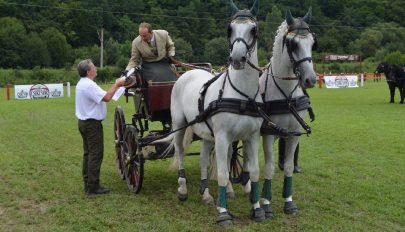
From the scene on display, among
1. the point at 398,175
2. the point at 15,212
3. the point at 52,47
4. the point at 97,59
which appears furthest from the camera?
the point at 52,47

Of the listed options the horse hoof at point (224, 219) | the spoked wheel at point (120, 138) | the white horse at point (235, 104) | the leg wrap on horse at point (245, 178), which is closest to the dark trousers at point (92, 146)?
the spoked wheel at point (120, 138)

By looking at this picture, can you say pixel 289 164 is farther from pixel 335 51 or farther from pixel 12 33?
pixel 335 51

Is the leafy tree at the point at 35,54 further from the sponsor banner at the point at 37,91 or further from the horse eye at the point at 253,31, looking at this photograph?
the horse eye at the point at 253,31

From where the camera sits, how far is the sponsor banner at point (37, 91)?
A: 2933 cm

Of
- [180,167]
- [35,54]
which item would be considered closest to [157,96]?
[180,167]

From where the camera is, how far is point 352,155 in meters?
10.4

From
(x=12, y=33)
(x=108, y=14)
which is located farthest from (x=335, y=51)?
(x=12, y=33)

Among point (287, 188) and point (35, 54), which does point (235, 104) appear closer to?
point (287, 188)

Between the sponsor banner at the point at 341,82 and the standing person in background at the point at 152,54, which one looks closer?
the standing person in background at the point at 152,54

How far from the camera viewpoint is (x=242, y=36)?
518 cm

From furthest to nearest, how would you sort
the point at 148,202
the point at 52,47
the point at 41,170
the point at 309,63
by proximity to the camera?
the point at 52,47
the point at 41,170
the point at 148,202
the point at 309,63

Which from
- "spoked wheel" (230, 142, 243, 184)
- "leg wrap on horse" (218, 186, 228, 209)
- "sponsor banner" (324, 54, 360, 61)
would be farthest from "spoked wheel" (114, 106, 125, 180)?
"sponsor banner" (324, 54, 360, 61)

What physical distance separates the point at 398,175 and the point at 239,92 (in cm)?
425

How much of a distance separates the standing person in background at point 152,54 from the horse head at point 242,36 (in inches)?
94.7
